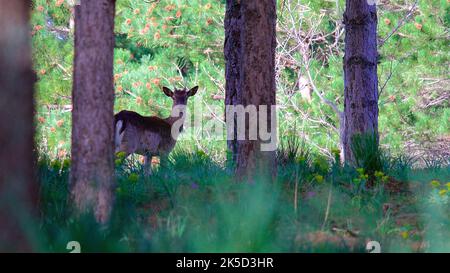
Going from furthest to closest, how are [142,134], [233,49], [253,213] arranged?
1. [142,134]
2. [233,49]
3. [253,213]

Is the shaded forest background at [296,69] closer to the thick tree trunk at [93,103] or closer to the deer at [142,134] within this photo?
the deer at [142,134]

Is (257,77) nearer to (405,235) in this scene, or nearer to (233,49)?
(405,235)

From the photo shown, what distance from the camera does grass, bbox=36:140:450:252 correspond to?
450 cm

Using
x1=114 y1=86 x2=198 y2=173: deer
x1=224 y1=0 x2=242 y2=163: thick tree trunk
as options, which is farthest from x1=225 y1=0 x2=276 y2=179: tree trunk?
x1=114 y1=86 x2=198 y2=173: deer

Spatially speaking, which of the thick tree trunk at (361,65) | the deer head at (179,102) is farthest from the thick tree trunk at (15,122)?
the deer head at (179,102)

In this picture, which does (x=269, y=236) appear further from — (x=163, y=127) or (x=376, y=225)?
(x=163, y=127)

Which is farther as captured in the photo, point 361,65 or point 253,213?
point 361,65

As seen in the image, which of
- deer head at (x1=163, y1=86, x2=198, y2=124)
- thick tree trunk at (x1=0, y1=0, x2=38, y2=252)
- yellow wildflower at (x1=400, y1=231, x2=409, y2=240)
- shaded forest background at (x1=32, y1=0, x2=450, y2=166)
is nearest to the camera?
thick tree trunk at (x1=0, y1=0, x2=38, y2=252)

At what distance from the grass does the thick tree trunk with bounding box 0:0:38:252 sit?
0.17 m

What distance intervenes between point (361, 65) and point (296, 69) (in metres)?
10.8

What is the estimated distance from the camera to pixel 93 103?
5.16 metres

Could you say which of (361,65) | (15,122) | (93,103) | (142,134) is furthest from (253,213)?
(142,134)

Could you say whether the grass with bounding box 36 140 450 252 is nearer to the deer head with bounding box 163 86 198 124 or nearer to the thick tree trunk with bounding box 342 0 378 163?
the thick tree trunk with bounding box 342 0 378 163
